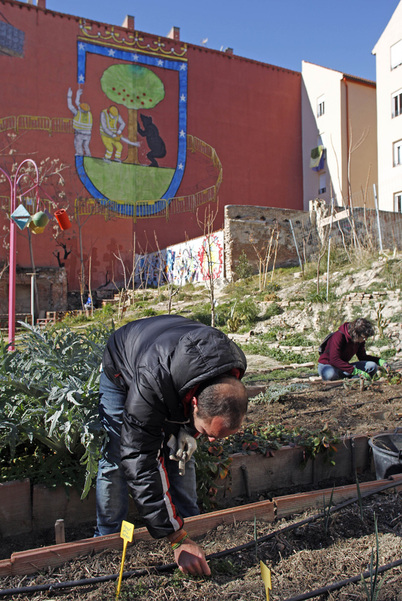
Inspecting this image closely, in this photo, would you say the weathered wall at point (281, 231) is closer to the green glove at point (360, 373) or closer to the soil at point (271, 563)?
the green glove at point (360, 373)

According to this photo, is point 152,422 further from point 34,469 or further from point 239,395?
point 34,469

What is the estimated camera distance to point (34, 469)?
2.52 meters

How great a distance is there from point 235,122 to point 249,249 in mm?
10050

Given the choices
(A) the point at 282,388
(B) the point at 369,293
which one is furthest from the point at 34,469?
(B) the point at 369,293

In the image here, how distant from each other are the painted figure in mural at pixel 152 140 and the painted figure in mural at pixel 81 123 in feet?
8.29

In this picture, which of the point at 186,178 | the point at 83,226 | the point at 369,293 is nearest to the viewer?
the point at 369,293

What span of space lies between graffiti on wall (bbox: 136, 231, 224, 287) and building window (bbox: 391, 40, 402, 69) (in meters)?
10.9

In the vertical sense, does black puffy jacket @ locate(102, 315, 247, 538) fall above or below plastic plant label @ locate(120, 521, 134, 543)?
above

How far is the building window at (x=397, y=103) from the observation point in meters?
19.0

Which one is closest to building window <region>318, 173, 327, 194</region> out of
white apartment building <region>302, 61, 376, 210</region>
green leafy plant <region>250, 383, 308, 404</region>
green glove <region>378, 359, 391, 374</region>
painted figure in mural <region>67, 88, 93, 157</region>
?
white apartment building <region>302, 61, 376, 210</region>

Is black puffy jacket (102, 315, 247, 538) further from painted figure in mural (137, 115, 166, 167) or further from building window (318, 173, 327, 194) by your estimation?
building window (318, 173, 327, 194)

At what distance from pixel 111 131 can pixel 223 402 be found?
22.7m

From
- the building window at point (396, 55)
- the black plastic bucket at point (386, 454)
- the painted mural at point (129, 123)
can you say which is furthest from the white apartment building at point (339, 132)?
the black plastic bucket at point (386, 454)

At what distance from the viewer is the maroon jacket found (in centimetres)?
569
